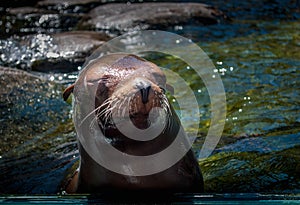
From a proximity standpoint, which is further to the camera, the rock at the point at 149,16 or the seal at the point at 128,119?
the rock at the point at 149,16

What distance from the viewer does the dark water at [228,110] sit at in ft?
15.8

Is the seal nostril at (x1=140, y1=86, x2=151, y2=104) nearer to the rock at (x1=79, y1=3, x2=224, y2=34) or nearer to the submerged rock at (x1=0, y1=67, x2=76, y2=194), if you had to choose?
the submerged rock at (x1=0, y1=67, x2=76, y2=194)

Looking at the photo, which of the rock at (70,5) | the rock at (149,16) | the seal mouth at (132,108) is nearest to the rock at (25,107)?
the seal mouth at (132,108)

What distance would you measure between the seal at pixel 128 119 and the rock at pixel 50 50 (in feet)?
14.8

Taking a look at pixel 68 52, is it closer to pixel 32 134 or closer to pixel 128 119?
pixel 32 134

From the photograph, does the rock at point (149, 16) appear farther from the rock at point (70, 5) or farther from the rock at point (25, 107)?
the rock at point (25, 107)

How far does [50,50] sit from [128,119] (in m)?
5.67

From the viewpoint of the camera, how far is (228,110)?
21.3 feet

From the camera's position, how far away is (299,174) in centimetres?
447

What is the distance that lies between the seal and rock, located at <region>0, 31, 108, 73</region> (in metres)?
4.51

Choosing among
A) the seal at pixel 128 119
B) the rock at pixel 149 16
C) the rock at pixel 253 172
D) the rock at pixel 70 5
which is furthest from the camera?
the rock at pixel 70 5

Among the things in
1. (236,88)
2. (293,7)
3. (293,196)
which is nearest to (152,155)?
(293,196)

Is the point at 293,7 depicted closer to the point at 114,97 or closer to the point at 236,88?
the point at 236,88

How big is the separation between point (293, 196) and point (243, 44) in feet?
19.2
